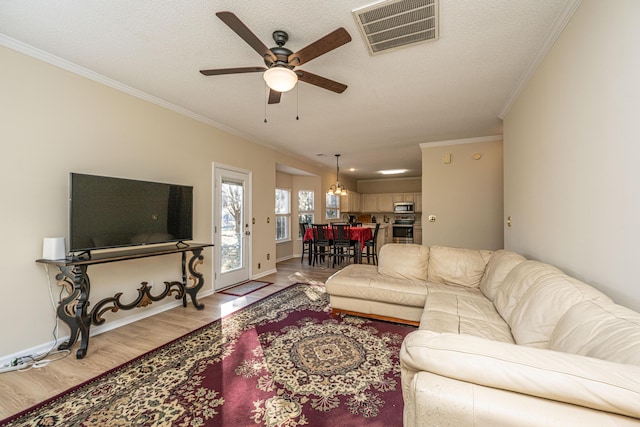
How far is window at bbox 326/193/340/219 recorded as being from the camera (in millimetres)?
8482

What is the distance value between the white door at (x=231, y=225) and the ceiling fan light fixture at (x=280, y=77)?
2424 millimetres

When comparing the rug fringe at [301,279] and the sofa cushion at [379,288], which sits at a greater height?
the sofa cushion at [379,288]

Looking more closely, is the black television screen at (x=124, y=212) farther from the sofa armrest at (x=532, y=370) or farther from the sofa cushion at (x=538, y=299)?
the sofa cushion at (x=538, y=299)

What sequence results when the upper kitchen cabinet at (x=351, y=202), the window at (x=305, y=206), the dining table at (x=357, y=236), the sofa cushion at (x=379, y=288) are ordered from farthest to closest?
1. the upper kitchen cabinet at (x=351, y=202)
2. the window at (x=305, y=206)
3. the dining table at (x=357, y=236)
4. the sofa cushion at (x=379, y=288)

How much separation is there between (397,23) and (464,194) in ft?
12.5

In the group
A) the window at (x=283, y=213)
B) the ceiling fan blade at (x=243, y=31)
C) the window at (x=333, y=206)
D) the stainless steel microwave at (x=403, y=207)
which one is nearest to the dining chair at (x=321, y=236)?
the window at (x=283, y=213)

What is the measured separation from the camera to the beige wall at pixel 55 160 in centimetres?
217

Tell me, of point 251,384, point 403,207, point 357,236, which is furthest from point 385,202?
point 251,384

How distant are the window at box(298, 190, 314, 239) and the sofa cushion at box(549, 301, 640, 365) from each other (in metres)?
6.55

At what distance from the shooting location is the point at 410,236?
8992 mm

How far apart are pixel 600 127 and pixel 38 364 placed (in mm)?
4258

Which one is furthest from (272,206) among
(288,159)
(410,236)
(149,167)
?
(410,236)

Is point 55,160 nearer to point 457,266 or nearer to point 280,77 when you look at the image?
point 280,77

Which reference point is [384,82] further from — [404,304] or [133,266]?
[133,266]
